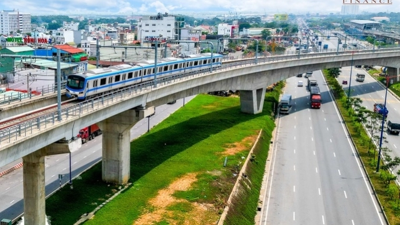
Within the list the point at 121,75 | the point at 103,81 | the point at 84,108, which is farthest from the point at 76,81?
the point at 121,75

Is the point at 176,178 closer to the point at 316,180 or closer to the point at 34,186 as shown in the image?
the point at 316,180

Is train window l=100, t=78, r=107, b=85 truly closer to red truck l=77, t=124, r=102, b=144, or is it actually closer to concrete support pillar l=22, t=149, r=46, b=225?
concrete support pillar l=22, t=149, r=46, b=225

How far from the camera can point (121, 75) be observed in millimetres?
40656

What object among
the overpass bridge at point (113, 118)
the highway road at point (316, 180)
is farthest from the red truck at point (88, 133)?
the highway road at point (316, 180)

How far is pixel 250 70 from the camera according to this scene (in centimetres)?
6244

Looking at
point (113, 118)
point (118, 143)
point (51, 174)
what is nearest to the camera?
point (118, 143)

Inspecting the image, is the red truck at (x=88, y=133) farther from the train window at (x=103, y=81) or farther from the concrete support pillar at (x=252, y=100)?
the concrete support pillar at (x=252, y=100)

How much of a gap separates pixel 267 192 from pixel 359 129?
79.6 ft

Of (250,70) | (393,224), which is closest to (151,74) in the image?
(250,70)

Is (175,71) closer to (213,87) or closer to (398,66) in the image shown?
(213,87)

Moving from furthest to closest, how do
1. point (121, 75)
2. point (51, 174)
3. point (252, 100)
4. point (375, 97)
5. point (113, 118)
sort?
1. point (375, 97)
2. point (252, 100)
3. point (51, 174)
4. point (121, 75)
5. point (113, 118)

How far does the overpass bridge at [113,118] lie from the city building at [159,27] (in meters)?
102

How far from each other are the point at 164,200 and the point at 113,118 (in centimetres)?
860

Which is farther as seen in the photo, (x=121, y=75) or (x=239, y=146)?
(x=239, y=146)
